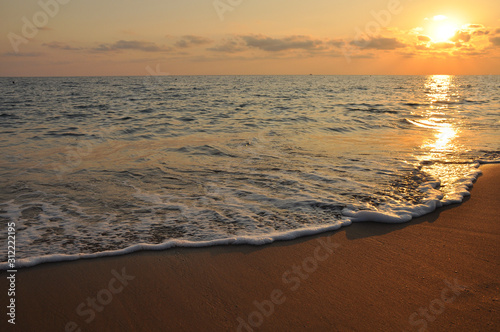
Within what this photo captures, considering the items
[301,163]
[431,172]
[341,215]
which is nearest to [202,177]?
[301,163]

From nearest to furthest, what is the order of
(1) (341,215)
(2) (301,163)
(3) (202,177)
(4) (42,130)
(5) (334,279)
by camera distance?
1. (5) (334,279)
2. (1) (341,215)
3. (3) (202,177)
4. (2) (301,163)
5. (4) (42,130)

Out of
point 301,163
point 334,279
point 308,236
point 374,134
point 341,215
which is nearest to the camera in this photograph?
point 334,279

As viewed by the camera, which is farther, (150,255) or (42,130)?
(42,130)

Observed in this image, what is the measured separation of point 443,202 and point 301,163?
3108 mm

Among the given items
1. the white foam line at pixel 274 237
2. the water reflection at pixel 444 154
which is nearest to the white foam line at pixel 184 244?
the white foam line at pixel 274 237

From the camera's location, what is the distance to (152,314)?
275 cm

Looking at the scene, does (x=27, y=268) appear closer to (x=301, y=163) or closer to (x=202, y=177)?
(x=202, y=177)
